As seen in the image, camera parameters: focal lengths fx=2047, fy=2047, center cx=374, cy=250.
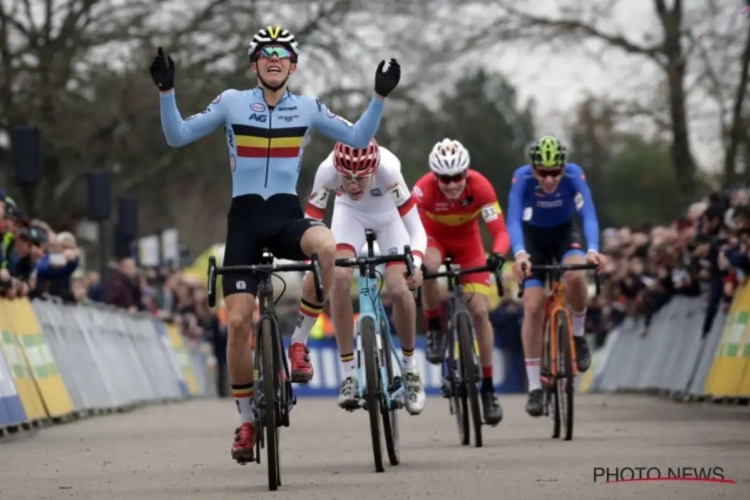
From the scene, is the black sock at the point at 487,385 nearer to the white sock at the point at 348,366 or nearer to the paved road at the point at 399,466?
the paved road at the point at 399,466

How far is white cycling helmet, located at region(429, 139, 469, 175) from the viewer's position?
14422mm

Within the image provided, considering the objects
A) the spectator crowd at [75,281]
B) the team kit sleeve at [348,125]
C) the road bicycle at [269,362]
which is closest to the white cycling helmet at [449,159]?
the team kit sleeve at [348,125]

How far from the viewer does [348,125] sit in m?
11.3

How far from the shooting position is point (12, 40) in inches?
1287

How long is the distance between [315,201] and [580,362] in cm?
327

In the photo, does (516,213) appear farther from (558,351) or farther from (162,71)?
(162,71)

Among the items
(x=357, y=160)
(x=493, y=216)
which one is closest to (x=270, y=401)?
(x=357, y=160)

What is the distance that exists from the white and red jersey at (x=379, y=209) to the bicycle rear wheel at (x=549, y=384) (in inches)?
61.9

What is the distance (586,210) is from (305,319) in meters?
3.87

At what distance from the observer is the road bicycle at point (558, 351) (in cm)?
1431

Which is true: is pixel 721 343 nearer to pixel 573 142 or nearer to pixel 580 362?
pixel 580 362

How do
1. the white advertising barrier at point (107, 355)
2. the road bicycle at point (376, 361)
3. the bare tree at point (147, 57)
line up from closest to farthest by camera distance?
the road bicycle at point (376, 361), the white advertising barrier at point (107, 355), the bare tree at point (147, 57)

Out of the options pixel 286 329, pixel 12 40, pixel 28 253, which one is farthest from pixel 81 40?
pixel 28 253

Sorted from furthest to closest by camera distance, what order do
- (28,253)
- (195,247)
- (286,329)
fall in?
(195,247), (286,329), (28,253)
